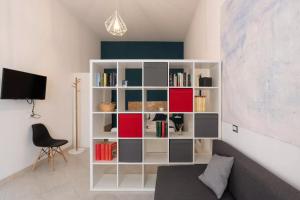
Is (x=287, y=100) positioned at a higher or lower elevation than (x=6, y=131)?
higher

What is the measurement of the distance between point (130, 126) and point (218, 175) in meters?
1.37

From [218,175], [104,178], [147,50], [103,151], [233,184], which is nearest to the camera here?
[233,184]

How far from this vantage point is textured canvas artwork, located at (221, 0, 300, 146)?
1341 millimetres

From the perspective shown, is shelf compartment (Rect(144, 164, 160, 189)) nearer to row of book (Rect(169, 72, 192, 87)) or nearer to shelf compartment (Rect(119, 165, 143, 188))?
shelf compartment (Rect(119, 165, 143, 188))

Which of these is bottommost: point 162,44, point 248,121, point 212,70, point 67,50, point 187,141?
point 187,141

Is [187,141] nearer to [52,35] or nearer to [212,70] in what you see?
[212,70]

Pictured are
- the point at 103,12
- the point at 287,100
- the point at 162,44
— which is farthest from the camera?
the point at 162,44

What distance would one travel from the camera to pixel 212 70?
3.09m

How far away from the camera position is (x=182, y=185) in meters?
2.09

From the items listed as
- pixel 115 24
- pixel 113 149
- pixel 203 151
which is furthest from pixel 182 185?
pixel 115 24

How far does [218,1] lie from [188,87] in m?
1.42

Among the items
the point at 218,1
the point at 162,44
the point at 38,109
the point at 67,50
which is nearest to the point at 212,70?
the point at 218,1

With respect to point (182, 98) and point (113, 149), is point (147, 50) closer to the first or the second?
point (182, 98)

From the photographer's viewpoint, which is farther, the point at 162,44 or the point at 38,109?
the point at 162,44
